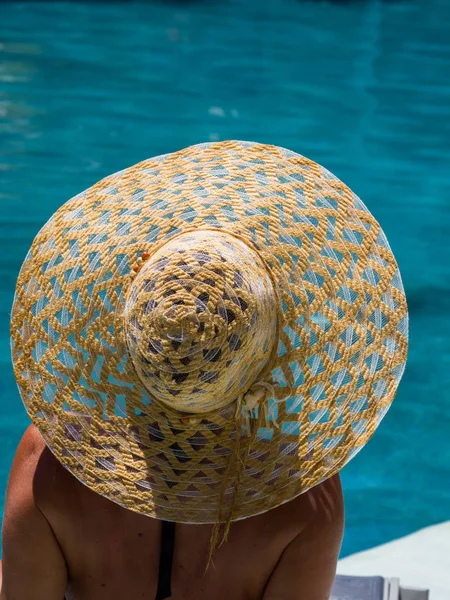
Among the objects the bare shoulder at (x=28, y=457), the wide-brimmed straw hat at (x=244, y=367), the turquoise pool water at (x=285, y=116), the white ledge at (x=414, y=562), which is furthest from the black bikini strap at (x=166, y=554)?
the turquoise pool water at (x=285, y=116)

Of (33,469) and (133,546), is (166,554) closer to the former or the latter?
(133,546)

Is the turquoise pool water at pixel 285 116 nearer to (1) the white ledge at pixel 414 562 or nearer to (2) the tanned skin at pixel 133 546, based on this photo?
(1) the white ledge at pixel 414 562

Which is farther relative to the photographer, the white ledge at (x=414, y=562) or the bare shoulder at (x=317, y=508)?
the white ledge at (x=414, y=562)

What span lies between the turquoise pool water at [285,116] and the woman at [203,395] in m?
2.19

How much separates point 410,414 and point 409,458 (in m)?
0.27

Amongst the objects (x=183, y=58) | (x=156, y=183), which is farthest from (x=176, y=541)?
(x=183, y=58)

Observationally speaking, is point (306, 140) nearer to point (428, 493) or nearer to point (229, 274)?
point (428, 493)

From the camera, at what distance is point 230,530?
169 centimetres

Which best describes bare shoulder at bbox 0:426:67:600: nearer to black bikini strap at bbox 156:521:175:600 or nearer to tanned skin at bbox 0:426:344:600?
tanned skin at bbox 0:426:344:600

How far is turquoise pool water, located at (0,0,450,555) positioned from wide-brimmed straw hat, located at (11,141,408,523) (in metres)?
2.30

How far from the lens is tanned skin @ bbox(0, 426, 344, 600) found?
5.47ft

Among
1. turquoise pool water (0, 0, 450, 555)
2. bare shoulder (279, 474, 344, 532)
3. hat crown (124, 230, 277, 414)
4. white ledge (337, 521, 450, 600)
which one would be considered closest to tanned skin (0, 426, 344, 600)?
bare shoulder (279, 474, 344, 532)

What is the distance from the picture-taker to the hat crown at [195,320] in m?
1.38

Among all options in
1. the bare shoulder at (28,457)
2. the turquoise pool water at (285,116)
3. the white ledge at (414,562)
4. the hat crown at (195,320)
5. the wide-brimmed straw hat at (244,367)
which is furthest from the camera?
the turquoise pool water at (285,116)
